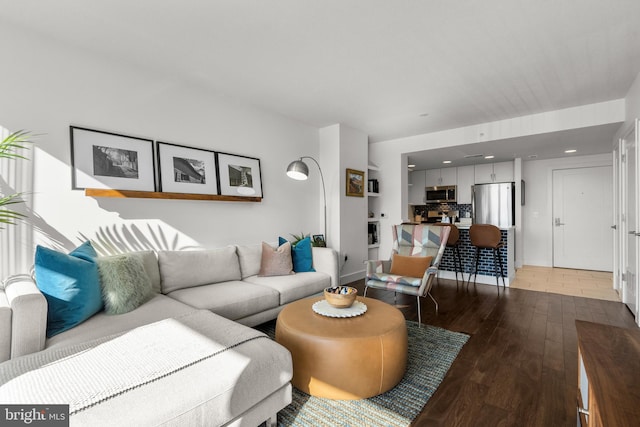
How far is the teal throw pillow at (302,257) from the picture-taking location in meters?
3.60

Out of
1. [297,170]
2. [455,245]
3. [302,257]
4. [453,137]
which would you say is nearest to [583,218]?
[455,245]

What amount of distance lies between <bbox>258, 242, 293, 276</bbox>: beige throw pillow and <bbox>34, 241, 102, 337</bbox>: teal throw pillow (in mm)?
1626

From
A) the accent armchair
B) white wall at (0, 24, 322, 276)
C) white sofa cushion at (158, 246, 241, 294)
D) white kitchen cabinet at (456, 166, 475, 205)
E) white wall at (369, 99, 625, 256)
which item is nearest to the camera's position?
white wall at (0, 24, 322, 276)

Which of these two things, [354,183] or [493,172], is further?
[493,172]

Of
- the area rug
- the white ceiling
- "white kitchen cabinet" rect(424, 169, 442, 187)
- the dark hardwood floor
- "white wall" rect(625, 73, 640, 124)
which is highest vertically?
the white ceiling

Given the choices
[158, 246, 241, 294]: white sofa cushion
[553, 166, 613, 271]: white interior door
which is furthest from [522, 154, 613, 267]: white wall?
[158, 246, 241, 294]: white sofa cushion

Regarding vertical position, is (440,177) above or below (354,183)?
above

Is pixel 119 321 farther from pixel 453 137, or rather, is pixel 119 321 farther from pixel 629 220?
pixel 629 220

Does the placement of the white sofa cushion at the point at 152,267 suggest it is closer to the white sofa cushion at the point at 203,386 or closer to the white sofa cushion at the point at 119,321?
the white sofa cushion at the point at 119,321

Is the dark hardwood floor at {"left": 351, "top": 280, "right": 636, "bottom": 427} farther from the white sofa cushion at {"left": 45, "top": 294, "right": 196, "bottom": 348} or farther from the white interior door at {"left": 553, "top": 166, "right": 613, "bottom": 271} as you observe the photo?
the white interior door at {"left": 553, "top": 166, "right": 613, "bottom": 271}

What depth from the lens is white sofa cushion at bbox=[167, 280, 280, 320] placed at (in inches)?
96.8

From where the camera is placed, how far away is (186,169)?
3211 millimetres

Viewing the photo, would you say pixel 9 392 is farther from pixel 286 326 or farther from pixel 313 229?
pixel 313 229

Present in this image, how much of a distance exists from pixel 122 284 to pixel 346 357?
164cm
